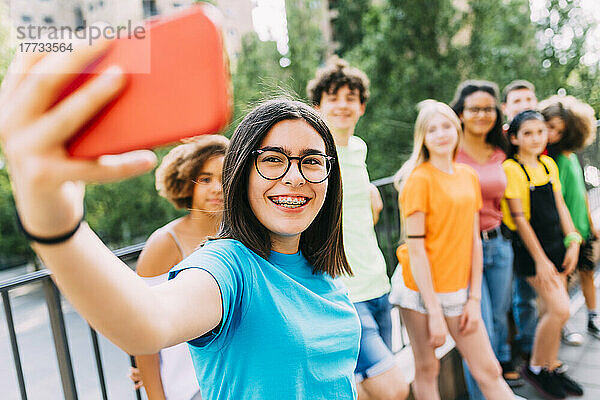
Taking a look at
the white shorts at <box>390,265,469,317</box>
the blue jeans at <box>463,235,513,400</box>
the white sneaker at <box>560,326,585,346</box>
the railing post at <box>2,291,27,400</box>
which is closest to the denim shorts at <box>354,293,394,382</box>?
the white shorts at <box>390,265,469,317</box>

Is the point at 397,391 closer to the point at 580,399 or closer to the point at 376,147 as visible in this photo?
→ the point at 580,399

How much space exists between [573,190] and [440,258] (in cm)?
183

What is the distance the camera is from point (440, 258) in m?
2.59

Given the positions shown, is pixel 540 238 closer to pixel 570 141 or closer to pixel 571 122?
pixel 570 141

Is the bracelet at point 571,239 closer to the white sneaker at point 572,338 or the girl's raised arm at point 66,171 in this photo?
the white sneaker at point 572,338

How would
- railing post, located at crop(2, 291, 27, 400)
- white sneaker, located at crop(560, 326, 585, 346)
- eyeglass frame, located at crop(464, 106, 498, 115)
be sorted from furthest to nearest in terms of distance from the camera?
white sneaker, located at crop(560, 326, 585, 346), eyeglass frame, located at crop(464, 106, 498, 115), railing post, located at crop(2, 291, 27, 400)

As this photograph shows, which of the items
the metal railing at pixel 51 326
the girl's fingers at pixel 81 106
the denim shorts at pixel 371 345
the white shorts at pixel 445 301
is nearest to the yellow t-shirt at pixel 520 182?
the white shorts at pixel 445 301

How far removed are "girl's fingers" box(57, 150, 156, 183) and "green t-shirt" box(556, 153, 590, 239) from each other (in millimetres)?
3857

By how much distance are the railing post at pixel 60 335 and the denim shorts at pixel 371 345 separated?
1.15m

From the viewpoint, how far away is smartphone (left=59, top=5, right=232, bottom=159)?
0.47m

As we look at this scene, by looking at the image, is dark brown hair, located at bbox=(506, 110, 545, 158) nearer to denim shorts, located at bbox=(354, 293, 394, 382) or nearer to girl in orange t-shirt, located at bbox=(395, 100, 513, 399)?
girl in orange t-shirt, located at bbox=(395, 100, 513, 399)

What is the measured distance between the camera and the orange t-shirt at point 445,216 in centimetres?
251

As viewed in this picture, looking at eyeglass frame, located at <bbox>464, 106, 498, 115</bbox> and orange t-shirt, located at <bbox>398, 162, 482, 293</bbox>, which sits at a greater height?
eyeglass frame, located at <bbox>464, 106, 498, 115</bbox>

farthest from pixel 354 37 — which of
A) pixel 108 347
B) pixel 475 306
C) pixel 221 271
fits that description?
pixel 221 271
